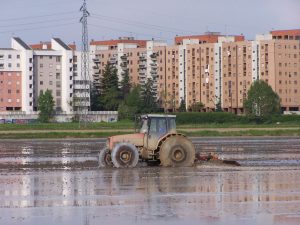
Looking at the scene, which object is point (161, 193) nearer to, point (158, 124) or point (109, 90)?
point (158, 124)

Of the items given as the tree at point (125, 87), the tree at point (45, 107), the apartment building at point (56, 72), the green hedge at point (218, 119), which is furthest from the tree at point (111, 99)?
the green hedge at point (218, 119)

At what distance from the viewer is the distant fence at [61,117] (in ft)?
566

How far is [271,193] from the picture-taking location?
890 inches

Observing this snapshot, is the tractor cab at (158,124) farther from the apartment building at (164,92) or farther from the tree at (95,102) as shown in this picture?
the tree at (95,102)

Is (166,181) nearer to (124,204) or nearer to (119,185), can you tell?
(119,185)

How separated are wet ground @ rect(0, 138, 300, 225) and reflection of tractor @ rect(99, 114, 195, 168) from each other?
2.84ft

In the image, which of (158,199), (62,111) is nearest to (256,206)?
(158,199)

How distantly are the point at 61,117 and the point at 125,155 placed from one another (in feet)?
495

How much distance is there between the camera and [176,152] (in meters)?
34.4

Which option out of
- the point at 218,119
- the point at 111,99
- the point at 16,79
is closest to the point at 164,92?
the point at 111,99

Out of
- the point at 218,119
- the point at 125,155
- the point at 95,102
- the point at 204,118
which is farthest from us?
the point at 95,102

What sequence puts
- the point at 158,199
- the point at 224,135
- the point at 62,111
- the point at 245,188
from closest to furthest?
the point at 158,199
the point at 245,188
the point at 224,135
the point at 62,111

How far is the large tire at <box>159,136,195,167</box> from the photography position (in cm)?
3416

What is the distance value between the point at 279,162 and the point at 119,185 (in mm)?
12381
